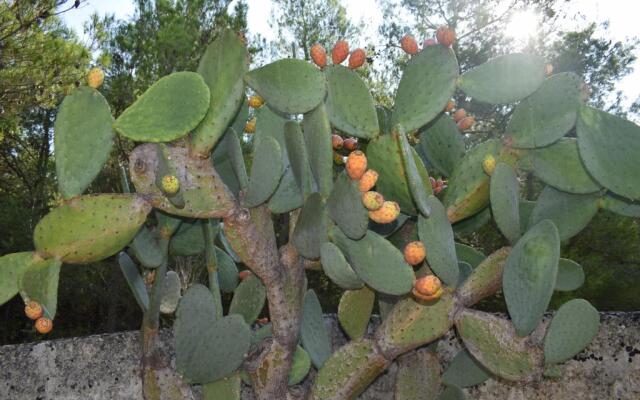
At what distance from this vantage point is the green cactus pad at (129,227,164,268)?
125cm

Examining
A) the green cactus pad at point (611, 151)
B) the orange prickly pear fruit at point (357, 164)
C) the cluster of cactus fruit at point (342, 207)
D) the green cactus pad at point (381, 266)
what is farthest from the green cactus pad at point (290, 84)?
the green cactus pad at point (611, 151)

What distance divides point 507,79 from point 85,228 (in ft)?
2.36

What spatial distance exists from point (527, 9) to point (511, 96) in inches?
384

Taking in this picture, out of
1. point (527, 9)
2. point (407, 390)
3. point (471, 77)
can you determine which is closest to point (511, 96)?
point (471, 77)

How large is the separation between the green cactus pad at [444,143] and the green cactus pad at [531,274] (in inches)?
9.5

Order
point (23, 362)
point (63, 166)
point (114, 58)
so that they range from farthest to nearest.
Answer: point (114, 58) → point (23, 362) → point (63, 166)

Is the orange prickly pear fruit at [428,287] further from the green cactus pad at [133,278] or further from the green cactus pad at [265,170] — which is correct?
the green cactus pad at [133,278]

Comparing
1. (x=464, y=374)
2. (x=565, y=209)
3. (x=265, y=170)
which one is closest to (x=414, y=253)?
(x=265, y=170)

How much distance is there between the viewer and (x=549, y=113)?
3.90 feet

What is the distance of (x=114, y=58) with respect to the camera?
8.73 m

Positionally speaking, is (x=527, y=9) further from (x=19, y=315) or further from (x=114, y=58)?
(x=19, y=315)

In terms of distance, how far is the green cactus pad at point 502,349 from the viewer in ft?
3.87

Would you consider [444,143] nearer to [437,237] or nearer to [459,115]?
[459,115]

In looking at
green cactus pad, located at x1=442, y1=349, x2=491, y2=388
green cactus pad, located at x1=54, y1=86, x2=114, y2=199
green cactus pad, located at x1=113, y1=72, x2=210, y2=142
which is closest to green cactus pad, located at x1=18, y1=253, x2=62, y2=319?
green cactus pad, located at x1=54, y1=86, x2=114, y2=199
